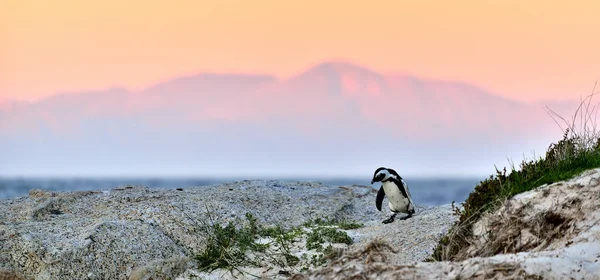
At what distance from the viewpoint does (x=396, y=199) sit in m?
12.6

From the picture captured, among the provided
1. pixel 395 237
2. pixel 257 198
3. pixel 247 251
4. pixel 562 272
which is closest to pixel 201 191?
pixel 257 198

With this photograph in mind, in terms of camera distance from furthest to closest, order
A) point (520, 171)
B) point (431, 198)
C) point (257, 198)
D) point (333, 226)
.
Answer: point (431, 198) < point (257, 198) < point (333, 226) < point (520, 171)

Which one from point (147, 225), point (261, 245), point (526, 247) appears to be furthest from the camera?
point (147, 225)

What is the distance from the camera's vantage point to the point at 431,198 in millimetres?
54281

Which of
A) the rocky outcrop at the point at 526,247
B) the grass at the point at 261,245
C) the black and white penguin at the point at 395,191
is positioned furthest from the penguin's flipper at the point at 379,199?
the rocky outcrop at the point at 526,247

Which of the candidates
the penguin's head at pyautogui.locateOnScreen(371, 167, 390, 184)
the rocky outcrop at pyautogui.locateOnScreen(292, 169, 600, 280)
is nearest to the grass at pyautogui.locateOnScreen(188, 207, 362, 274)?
the penguin's head at pyautogui.locateOnScreen(371, 167, 390, 184)

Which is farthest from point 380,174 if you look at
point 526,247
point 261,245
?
point 526,247

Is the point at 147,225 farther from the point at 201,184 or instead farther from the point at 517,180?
the point at 201,184

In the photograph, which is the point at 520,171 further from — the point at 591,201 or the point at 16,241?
the point at 16,241

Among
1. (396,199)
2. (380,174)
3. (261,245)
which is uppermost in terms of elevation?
(380,174)

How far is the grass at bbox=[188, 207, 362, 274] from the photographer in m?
9.73

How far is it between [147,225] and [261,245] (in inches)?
78.4

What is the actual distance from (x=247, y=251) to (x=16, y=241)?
3306mm

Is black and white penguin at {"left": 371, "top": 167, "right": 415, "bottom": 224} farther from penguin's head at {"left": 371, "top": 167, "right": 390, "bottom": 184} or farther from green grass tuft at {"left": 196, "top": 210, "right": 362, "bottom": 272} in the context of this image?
green grass tuft at {"left": 196, "top": 210, "right": 362, "bottom": 272}
